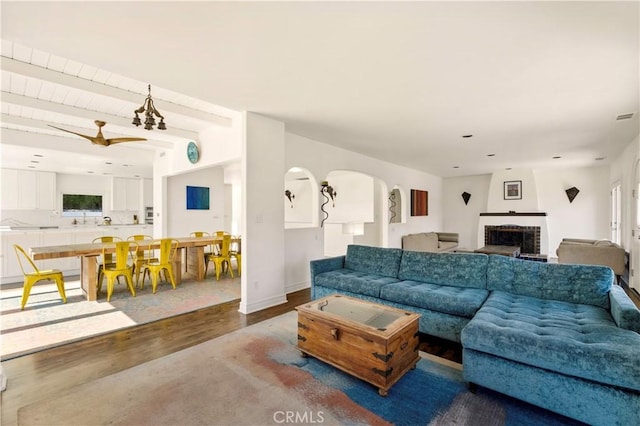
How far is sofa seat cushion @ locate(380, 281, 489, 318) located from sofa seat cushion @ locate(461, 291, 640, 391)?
225 mm

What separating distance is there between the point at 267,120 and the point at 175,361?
298 cm

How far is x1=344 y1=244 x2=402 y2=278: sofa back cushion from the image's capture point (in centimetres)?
375

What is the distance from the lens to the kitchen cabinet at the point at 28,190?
671cm

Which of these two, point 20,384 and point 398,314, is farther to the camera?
point 398,314

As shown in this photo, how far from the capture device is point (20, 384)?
2186mm

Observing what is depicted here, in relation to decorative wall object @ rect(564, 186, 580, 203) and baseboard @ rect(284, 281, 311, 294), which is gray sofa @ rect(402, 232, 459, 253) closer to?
decorative wall object @ rect(564, 186, 580, 203)

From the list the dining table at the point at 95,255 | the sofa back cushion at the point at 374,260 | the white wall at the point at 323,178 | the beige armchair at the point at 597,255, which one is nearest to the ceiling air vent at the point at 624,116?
the beige armchair at the point at 597,255

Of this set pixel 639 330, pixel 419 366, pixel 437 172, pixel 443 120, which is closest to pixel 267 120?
pixel 443 120

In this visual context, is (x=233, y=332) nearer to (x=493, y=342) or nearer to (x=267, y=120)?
(x=493, y=342)

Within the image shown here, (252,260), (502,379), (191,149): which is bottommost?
(502,379)

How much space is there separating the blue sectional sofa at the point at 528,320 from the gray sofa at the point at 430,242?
13.2 feet

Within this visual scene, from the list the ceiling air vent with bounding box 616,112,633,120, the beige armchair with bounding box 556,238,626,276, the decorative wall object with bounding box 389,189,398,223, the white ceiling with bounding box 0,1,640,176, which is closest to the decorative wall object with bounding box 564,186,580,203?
the beige armchair with bounding box 556,238,626,276

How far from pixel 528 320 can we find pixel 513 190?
314 inches

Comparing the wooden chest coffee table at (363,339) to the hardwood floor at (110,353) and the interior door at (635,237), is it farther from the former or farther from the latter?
the interior door at (635,237)
